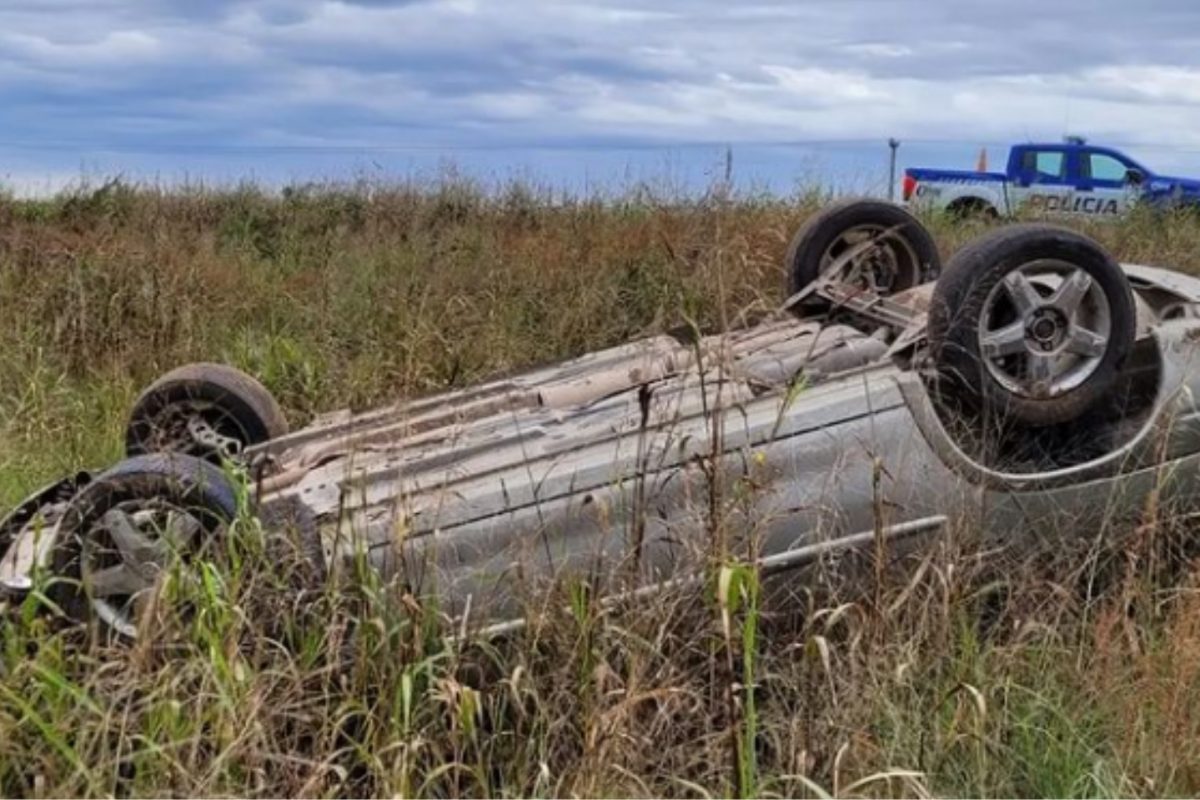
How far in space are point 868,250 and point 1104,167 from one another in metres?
16.0

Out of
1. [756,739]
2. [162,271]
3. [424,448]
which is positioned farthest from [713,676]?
[162,271]

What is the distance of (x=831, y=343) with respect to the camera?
4.98 meters

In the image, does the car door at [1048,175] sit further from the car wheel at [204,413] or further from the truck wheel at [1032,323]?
the truck wheel at [1032,323]

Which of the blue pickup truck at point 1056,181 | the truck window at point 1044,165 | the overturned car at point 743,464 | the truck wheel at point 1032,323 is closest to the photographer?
the overturned car at point 743,464

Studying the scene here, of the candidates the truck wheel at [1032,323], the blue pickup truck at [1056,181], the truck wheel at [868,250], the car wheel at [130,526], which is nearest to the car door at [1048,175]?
the blue pickup truck at [1056,181]

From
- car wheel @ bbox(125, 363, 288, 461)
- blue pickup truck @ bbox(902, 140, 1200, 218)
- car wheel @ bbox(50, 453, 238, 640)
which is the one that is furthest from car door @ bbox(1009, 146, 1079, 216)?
car wheel @ bbox(50, 453, 238, 640)

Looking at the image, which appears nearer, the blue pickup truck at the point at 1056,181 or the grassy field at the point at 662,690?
the grassy field at the point at 662,690

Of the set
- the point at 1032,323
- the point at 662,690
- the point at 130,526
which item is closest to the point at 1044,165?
the point at 1032,323

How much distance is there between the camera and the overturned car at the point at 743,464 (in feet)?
12.0

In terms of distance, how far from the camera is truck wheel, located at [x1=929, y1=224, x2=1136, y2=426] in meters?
4.16

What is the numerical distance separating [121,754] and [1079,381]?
2.92 meters

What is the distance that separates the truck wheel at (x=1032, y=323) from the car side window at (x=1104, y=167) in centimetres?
1725

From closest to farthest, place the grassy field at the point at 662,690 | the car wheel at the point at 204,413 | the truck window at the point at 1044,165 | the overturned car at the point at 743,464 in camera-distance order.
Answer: the grassy field at the point at 662,690 < the overturned car at the point at 743,464 < the car wheel at the point at 204,413 < the truck window at the point at 1044,165

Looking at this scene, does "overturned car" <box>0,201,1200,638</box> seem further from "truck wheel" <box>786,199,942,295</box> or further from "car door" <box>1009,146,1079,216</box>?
"car door" <box>1009,146,1079,216</box>
